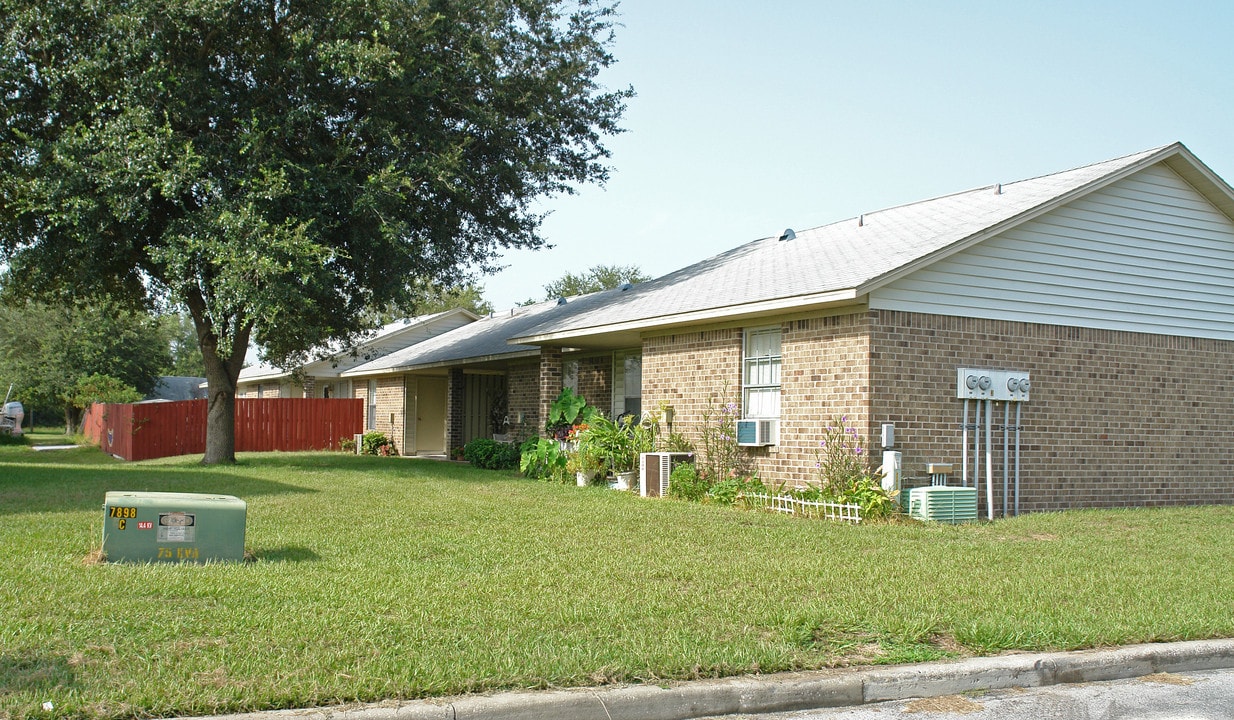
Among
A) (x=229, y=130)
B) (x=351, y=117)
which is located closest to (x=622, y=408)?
(x=351, y=117)

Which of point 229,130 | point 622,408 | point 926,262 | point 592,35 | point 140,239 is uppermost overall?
point 592,35

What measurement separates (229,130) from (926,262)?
13561 millimetres

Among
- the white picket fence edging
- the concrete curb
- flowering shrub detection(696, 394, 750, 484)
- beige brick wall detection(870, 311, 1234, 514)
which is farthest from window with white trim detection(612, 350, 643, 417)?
the concrete curb

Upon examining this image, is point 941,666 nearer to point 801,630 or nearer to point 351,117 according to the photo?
point 801,630

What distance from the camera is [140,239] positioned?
2017 centimetres

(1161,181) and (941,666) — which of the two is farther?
(1161,181)

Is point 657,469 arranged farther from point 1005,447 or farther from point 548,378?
point 548,378

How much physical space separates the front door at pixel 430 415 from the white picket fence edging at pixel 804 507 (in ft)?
59.3

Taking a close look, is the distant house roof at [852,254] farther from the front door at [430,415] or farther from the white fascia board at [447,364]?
the front door at [430,415]

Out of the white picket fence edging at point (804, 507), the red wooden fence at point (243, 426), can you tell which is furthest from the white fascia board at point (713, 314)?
the red wooden fence at point (243, 426)

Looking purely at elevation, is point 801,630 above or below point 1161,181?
below

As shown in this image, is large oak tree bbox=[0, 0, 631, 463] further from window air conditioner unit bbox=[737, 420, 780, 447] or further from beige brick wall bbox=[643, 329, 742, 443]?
window air conditioner unit bbox=[737, 420, 780, 447]

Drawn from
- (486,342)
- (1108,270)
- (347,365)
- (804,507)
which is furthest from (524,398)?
(347,365)

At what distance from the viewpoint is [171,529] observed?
8.38m
